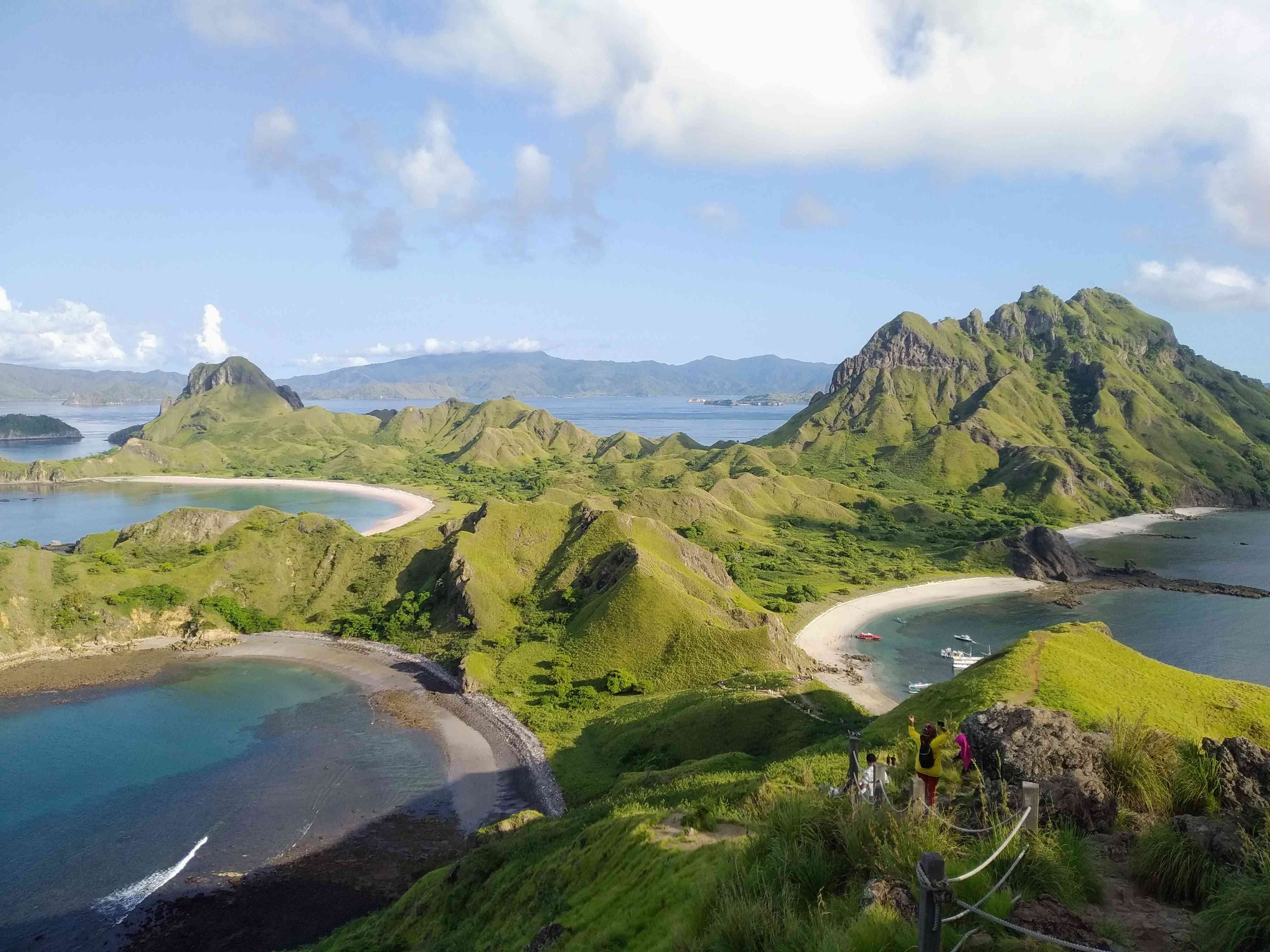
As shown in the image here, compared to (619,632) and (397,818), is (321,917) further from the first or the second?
(619,632)

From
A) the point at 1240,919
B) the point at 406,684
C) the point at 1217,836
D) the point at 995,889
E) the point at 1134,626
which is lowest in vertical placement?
the point at 406,684

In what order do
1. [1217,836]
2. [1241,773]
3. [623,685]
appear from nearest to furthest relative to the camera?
[1217,836]
[1241,773]
[623,685]

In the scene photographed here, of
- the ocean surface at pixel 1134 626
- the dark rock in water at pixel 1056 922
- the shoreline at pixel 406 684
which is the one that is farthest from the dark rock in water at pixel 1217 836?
the ocean surface at pixel 1134 626

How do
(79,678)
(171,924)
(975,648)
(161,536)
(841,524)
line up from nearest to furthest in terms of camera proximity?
1. (171,924)
2. (79,678)
3. (975,648)
4. (161,536)
5. (841,524)

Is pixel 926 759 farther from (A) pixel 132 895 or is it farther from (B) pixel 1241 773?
(A) pixel 132 895

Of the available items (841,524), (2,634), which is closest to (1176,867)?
(2,634)

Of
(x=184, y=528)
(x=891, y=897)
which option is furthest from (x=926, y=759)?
(x=184, y=528)

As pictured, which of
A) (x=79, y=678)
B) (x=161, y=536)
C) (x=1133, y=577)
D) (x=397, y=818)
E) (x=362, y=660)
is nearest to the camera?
(x=397, y=818)

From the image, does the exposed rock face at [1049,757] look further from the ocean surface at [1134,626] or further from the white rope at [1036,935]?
the ocean surface at [1134,626]
